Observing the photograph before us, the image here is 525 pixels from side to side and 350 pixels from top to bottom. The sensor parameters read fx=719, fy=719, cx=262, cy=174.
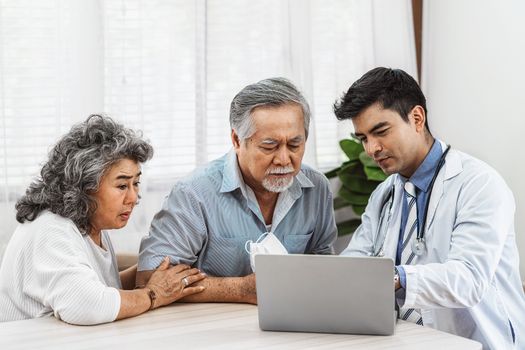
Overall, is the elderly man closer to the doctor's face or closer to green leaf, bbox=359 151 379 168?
the doctor's face

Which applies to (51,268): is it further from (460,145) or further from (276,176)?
(460,145)

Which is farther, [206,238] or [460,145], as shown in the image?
[460,145]

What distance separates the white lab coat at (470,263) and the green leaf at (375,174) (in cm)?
150

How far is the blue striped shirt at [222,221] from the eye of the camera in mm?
2377

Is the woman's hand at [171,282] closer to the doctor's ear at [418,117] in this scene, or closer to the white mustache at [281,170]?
the white mustache at [281,170]

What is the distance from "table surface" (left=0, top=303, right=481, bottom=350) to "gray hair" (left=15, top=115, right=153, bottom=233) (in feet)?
1.07

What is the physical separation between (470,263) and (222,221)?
855mm

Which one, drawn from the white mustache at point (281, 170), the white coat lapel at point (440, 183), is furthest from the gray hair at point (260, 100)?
the white coat lapel at point (440, 183)

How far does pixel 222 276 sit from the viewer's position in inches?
97.8

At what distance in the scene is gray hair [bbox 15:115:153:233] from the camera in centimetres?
213

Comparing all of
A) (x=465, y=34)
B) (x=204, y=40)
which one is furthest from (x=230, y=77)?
(x=465, y=34)

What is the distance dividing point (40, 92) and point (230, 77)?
0.99 metres

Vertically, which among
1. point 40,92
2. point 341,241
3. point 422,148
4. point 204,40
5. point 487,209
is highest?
point 204,40

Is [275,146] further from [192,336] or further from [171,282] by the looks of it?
[192,336]
